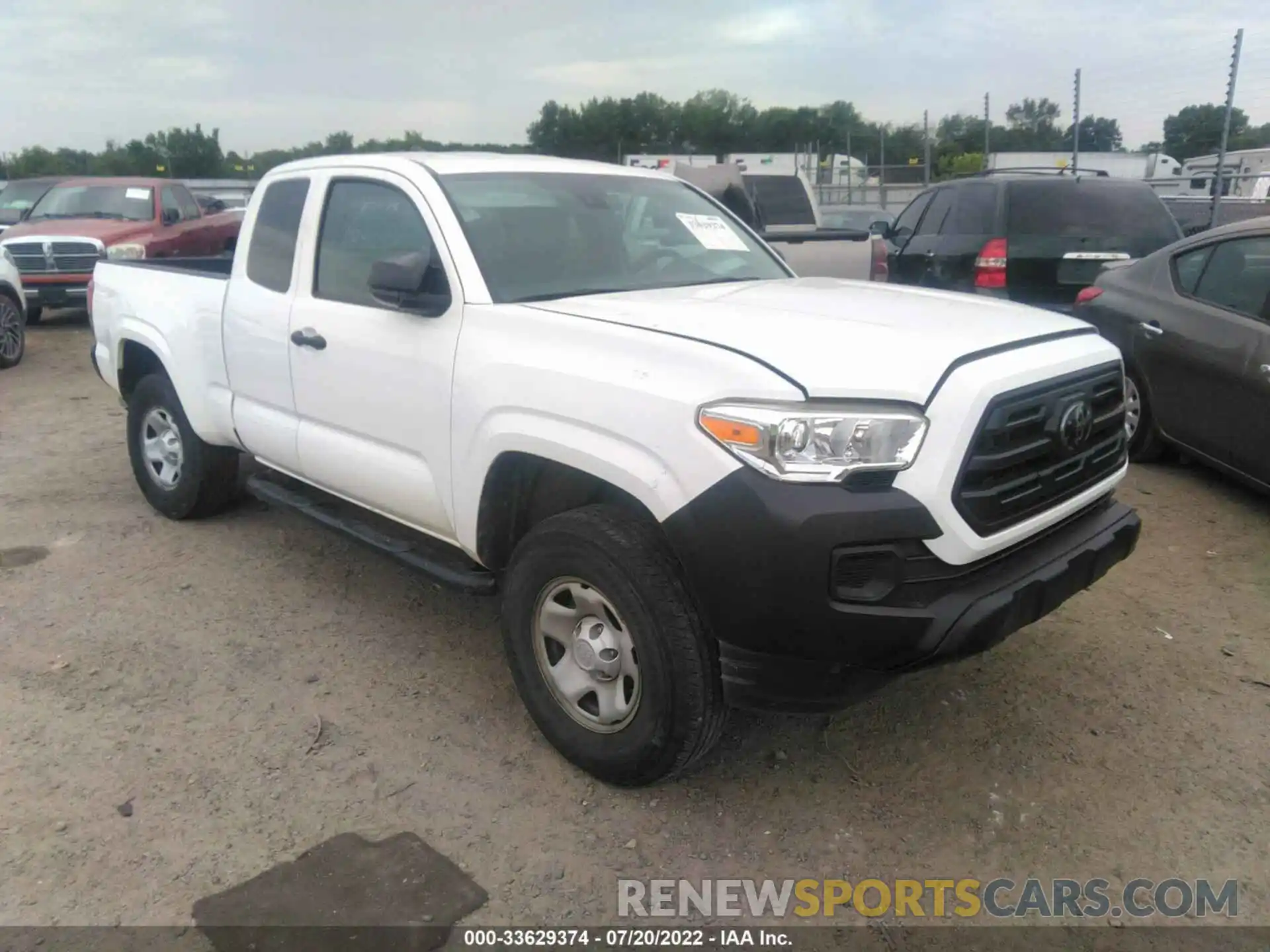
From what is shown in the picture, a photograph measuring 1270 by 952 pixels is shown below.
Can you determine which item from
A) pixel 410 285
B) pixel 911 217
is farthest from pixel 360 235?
pixel 911 217

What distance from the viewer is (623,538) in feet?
9.64

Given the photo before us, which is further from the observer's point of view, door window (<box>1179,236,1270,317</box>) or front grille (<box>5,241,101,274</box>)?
front grille (<box>5,241,101,274</box>)

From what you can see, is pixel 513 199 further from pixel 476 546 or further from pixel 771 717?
pixel 771 717

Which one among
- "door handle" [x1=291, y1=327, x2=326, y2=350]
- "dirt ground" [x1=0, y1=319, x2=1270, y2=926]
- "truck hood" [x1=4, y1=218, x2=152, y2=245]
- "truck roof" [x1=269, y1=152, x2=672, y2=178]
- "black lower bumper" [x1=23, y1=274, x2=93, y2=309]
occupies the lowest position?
"dirt ground" [x1=0, y1=319, x2=1270, y2=926]

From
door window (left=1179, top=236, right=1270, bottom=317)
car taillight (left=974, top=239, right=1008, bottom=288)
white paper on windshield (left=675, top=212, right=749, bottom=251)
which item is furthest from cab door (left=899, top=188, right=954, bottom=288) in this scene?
white paper on windshield (left=675, top=212, right=749, bottom=251)

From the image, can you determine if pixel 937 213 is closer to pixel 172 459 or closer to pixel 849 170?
pixel 172 459

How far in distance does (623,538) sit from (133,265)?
433 centimetres

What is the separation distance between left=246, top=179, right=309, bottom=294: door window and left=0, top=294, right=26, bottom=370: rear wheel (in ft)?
24.4

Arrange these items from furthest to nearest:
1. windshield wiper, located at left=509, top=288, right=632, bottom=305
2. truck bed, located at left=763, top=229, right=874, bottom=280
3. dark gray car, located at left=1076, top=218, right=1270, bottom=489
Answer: truck bed, located at left=763, top=229, right=874, bottom=280
dark gray car, located at left=1076, top=218, right=1270, bottom=489
windshield wiper, located at left=509, top=288, right=632, bottom=305

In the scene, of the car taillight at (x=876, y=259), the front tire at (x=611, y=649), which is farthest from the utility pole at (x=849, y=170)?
the front tire at (x=611, y=649)

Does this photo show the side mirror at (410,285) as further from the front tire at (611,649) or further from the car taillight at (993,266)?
the car taillight at (993,266)

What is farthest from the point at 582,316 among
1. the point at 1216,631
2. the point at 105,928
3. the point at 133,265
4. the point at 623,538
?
the point at 133,265

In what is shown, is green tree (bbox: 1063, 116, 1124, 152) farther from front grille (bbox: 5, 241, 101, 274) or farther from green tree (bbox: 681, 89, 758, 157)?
front grille (bbox: 5, 241, 101, 274)

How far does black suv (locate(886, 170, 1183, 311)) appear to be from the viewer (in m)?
7.91
